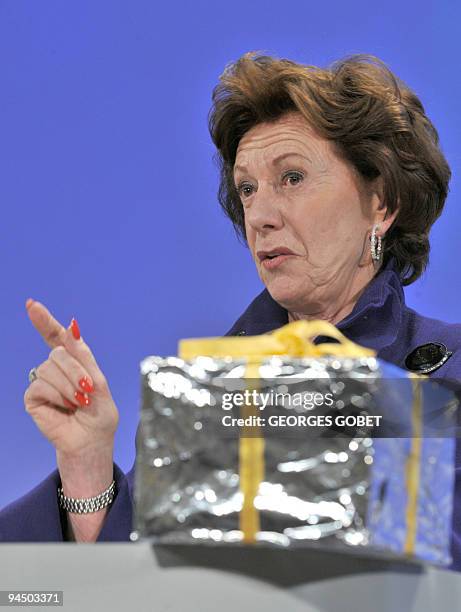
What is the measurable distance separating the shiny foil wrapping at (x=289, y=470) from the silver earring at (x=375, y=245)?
2.74 ft

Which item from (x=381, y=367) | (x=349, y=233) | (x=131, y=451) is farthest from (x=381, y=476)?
(x=131, y=451)

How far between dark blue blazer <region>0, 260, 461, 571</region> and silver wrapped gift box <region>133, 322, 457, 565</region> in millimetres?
320

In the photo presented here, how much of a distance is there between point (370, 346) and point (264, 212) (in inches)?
9.9

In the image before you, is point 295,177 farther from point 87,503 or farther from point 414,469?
point 414,469

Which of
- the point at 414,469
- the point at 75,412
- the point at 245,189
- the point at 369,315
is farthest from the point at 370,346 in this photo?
the point at 414,469

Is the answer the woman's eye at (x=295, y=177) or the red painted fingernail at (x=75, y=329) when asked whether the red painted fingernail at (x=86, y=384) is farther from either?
the woman's eye at (x=295, y=177)

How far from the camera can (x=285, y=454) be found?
23.0 inches

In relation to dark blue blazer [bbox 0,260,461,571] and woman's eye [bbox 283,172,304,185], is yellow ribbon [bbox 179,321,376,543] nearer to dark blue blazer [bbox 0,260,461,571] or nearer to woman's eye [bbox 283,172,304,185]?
dark blue blazer [bbox 0,260,461,571]

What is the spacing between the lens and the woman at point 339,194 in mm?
1358

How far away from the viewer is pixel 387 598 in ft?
1.96

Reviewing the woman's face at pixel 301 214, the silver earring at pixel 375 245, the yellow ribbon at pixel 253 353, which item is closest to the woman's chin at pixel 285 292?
the woman's face at pixel 301 214

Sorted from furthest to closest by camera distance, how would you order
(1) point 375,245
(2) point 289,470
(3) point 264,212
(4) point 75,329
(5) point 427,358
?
(1) point 375,245
(3) point 264,212
(5) point 427,358
(4) point 75,329
(2) point 289,470

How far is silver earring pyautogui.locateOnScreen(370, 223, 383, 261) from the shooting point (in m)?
1.46

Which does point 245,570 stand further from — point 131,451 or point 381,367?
point 131,451
